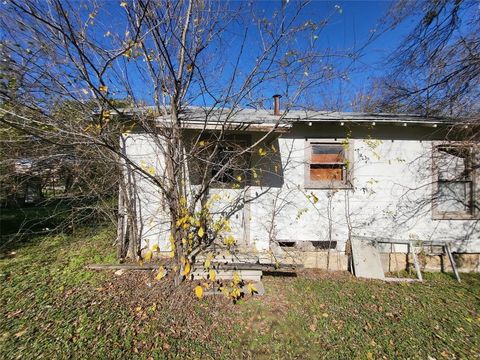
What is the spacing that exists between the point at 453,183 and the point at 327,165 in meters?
3.05

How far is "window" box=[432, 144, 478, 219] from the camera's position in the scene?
231 inches

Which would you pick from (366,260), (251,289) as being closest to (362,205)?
(366,260)

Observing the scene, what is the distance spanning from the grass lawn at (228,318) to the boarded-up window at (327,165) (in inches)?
81.5

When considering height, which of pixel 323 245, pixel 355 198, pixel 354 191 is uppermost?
pixel 354 191

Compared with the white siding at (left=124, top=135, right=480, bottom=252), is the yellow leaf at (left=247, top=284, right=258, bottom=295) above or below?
below

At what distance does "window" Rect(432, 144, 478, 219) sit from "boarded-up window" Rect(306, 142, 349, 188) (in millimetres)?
2134

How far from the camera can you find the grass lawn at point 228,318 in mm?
3082

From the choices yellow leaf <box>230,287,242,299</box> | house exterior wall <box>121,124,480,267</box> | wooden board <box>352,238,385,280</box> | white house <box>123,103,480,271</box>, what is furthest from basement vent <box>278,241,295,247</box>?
yellow leaf <box>230,287,242,299</box>

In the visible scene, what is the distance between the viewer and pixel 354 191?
582cm

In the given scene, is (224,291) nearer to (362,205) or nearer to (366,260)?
(366,260)

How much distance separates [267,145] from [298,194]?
52.2 inches

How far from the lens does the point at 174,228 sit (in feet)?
13.4

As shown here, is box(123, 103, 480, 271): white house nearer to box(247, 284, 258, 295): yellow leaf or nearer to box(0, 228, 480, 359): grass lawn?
box(0, 228, 480, 359): grass lawn

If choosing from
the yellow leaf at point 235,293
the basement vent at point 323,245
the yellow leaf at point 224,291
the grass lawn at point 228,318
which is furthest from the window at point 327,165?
the yellow leaf at point 224,291
